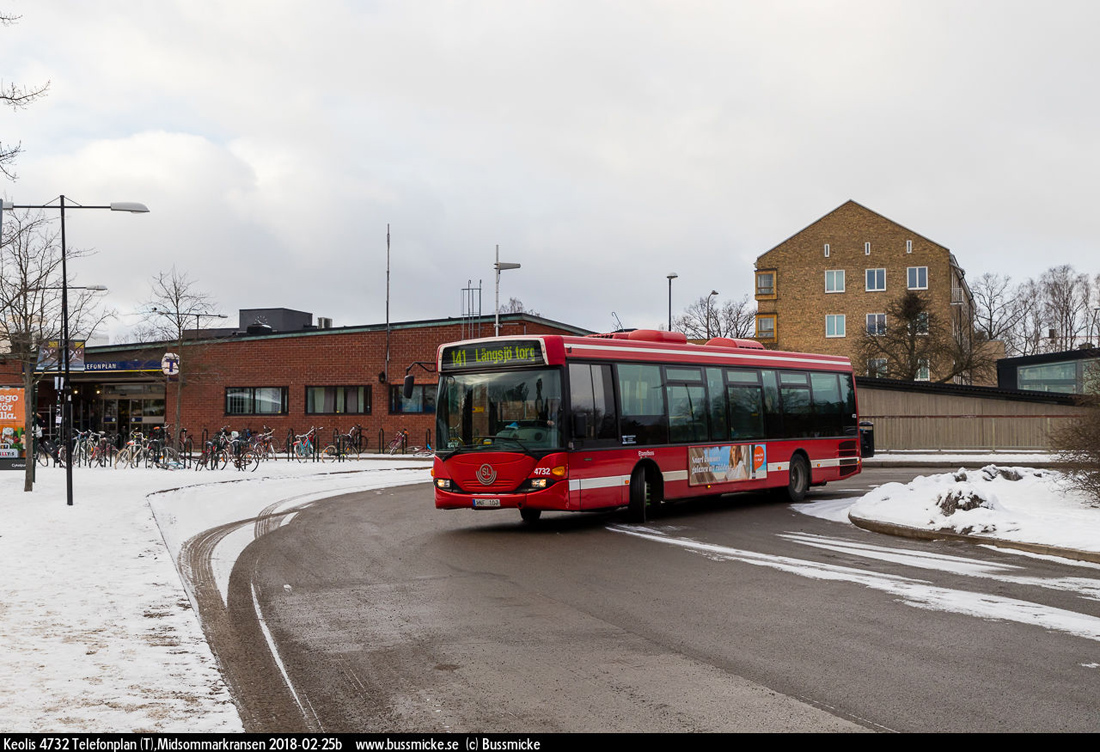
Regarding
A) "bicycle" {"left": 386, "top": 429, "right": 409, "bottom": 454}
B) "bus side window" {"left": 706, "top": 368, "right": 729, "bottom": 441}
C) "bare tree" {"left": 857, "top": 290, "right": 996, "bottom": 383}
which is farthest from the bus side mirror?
"bare tree" {"left": 857, "top": 290, "right": 996, "bottom": 383}

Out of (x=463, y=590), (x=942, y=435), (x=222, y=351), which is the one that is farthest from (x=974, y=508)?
(x=222, y=351)

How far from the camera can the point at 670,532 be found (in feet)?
51.1

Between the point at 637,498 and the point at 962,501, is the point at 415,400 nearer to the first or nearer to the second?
the point at 637,498

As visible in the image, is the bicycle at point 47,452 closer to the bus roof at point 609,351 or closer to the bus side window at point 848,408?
the bus roof at point 609,351

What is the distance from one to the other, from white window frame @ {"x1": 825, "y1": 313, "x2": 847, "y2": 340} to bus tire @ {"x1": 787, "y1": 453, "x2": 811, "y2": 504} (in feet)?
183

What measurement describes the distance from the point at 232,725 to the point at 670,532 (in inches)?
426

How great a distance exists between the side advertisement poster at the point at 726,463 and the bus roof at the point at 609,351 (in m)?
1.64

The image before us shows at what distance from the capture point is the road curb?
38.5 ft

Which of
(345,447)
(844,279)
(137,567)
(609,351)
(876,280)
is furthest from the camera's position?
(844,279)

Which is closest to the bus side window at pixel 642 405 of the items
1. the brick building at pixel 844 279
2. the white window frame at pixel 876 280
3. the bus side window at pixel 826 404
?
the bus side window at pixel 826 404

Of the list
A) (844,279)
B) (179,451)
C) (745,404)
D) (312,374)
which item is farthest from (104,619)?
(844,279)

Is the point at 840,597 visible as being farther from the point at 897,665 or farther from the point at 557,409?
the point at 557,409

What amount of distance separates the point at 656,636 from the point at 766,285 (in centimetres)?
7259

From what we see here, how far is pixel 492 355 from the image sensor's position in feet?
53.8
